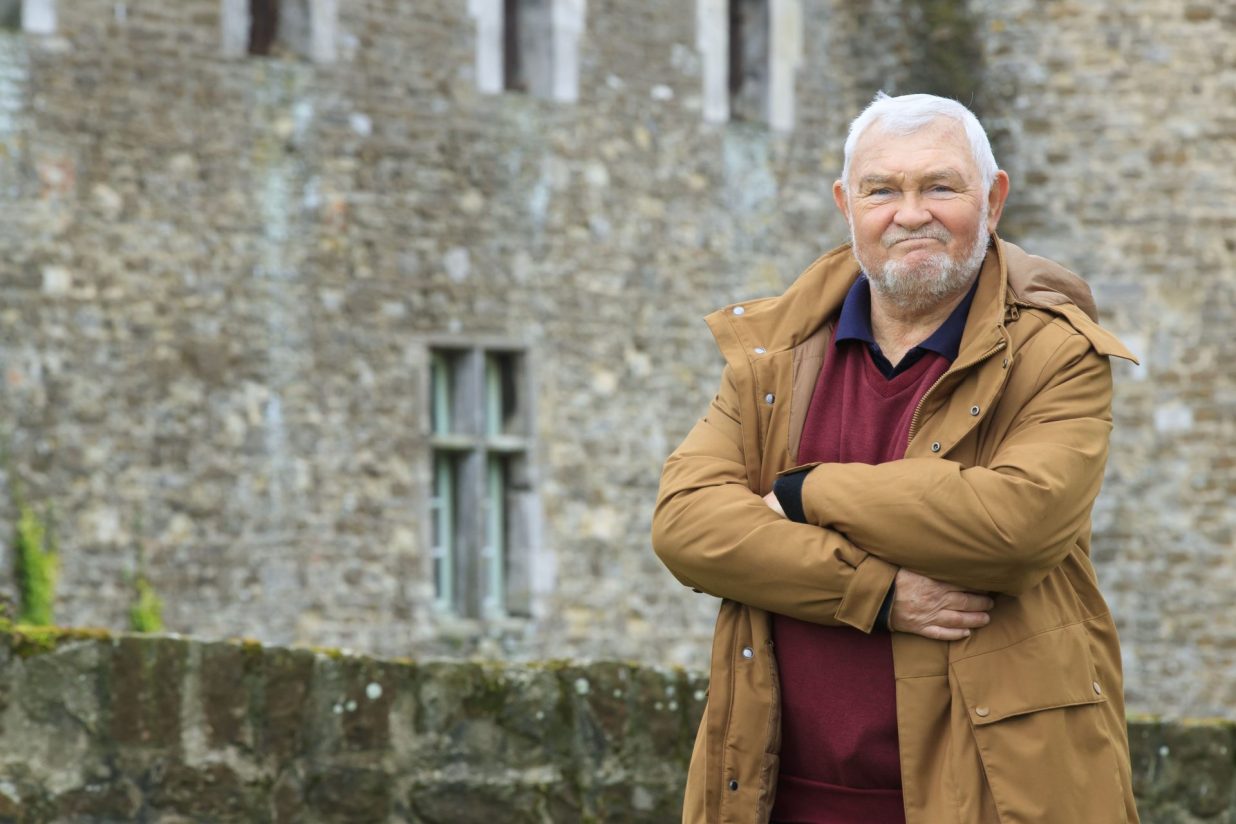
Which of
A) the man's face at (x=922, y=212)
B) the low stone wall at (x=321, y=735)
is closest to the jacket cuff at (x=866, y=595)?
the man's face at (x=922, y=212)

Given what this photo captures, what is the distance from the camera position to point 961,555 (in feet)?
10.9

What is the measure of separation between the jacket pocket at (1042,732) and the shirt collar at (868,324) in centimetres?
49

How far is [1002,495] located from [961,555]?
11 cm

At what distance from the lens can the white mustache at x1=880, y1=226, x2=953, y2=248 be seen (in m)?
3.48

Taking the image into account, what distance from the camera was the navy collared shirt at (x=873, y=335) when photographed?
3.53 m

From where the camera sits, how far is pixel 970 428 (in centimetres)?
341

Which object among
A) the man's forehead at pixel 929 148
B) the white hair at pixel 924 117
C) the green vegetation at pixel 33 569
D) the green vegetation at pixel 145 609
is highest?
the white hair at pixel 924 117

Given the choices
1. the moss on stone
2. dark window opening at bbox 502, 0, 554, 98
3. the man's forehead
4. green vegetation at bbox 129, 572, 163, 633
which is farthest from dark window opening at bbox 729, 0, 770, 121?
the man's forehead

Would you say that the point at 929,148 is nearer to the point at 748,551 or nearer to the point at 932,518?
the point at 932,518

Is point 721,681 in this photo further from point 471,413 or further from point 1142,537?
point 1142,537

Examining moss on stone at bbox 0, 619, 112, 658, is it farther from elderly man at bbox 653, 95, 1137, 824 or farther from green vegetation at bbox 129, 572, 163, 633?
green vegetation at bbox 129, 572, 163, 633

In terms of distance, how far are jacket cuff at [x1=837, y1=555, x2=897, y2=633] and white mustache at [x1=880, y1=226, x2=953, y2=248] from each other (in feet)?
1.71

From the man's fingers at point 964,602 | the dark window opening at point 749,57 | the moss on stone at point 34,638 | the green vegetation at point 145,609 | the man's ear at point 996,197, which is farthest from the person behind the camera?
the dark window opening at point 749,57

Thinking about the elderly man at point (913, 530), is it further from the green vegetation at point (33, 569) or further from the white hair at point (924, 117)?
the green vegetation at point (33, 569)
